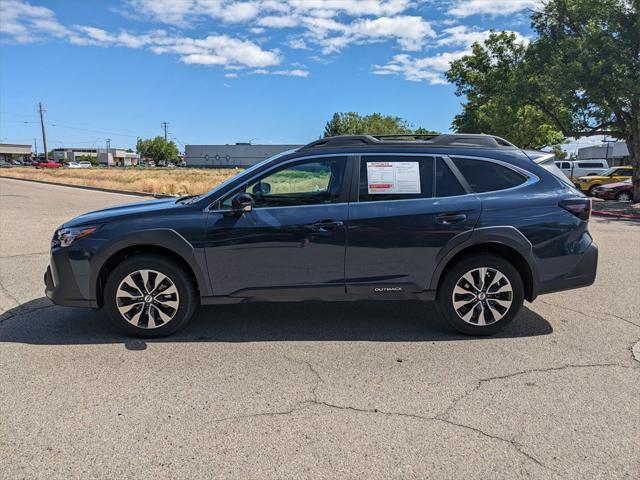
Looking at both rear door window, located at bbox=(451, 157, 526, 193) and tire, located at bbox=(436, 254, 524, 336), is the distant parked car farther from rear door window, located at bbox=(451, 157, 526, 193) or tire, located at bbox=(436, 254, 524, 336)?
tire, located at bbox=(436, 254, 524, 336)

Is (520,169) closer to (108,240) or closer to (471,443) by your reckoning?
(471,443)

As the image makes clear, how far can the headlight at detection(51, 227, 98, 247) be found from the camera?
4480 mm

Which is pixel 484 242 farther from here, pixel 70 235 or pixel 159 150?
pixel 159 150

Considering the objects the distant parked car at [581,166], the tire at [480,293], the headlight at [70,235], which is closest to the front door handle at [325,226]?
the tire at [480,293]

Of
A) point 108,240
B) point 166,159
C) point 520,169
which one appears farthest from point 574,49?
point 166,159

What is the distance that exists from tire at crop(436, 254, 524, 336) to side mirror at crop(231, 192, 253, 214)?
192cm

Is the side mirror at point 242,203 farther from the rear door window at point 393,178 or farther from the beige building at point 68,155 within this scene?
the beige building at point 68,155

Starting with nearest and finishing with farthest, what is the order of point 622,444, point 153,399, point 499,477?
point 499,477 → point 622,444 → point 153,399

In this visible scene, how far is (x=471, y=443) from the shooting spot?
2955mm

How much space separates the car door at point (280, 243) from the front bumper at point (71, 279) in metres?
1.12

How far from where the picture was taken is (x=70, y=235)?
4516mm

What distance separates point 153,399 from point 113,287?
141 cm

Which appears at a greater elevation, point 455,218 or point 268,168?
point 268,168

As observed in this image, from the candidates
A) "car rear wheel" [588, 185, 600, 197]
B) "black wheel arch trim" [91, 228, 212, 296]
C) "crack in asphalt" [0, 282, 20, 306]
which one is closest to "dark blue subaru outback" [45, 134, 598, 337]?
"black wheel arch trim" [91, 228, 212, 296]
